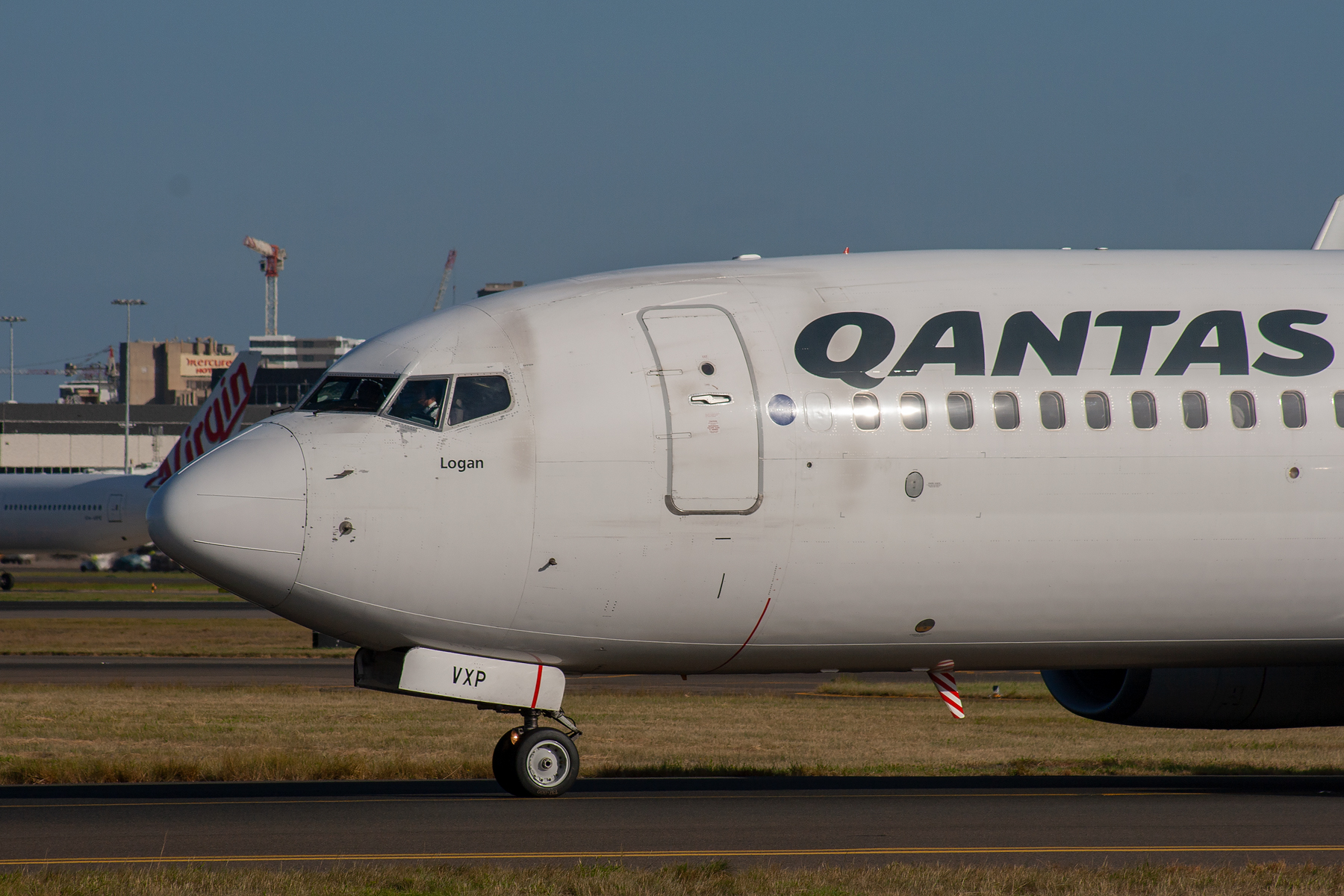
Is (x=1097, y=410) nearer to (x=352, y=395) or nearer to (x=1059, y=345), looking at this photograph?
(x=1059, y=345)

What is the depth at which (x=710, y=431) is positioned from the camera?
14.3 metres

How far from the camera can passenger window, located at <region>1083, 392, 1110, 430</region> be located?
1498 cm

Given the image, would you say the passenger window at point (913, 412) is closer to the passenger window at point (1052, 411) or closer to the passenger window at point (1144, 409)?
the passenger window at point (1052, 411)

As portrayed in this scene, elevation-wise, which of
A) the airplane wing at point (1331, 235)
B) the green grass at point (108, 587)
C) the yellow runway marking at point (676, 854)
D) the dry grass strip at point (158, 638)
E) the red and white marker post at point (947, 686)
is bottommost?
the green grass at point (108, 587)

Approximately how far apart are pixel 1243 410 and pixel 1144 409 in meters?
1.11

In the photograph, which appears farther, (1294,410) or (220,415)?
(220,415)

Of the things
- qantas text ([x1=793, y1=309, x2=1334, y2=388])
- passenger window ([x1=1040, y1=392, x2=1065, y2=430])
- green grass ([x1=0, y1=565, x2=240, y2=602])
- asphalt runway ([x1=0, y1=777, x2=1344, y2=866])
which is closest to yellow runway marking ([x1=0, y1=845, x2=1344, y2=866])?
asphalt runway ([x1=0, y1=777, x2=1344, y2=866])

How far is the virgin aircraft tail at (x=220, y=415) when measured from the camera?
6184 centimetres

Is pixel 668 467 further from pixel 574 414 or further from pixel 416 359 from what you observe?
pixel 416 359

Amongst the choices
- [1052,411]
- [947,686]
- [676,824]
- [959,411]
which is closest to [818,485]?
[959,411]

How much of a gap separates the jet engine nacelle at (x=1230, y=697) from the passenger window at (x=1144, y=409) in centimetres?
341

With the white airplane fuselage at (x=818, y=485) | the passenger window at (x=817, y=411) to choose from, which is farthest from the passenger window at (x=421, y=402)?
the passenger window at (x=817, y=411)

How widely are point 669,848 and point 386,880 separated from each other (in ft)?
9.26

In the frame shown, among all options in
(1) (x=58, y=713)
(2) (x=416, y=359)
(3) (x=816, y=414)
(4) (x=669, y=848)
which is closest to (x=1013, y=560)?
(3) (x=816, y=414)
